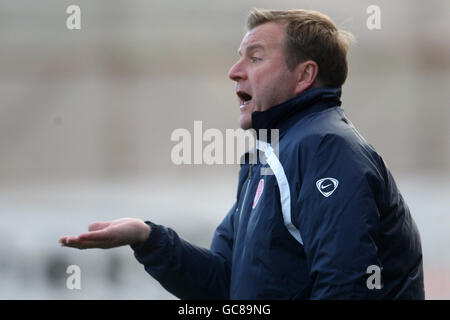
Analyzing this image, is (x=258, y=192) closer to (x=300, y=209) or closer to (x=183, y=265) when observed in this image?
(x=300, y=209)

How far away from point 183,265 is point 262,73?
804mm

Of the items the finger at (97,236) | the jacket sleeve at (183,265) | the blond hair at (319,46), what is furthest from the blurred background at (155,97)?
the finger at (97,236)

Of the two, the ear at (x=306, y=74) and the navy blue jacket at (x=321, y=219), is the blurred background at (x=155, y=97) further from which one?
the navy blue jacket at (x=321, y=219)

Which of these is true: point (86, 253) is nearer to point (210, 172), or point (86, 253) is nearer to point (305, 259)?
point (210, 172)

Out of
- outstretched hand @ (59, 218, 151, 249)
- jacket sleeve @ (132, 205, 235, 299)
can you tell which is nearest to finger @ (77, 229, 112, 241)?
outstretched hand @ (59, 218, 151, 249)

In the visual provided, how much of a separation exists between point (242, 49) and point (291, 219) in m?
0.84

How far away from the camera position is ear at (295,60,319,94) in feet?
9.01

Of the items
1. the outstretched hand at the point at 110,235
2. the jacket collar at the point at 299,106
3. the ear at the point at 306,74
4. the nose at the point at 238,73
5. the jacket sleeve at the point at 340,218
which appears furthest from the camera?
the nose at the point at 238,73

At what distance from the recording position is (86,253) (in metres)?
8.16

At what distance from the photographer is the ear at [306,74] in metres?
2.75

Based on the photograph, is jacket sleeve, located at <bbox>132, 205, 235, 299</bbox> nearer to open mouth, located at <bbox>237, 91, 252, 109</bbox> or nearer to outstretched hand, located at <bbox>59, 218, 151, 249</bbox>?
outstretched hand, located at <bbox>59, 218, 151, 249</bbox>

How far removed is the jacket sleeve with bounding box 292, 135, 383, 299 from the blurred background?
7455mm

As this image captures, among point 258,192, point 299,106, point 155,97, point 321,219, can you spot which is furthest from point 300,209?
point 155,97

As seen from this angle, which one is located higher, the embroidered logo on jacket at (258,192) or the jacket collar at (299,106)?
the jacket collar at (299,106)
